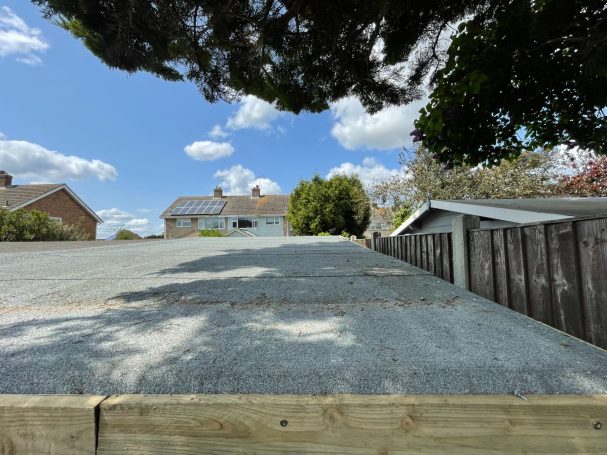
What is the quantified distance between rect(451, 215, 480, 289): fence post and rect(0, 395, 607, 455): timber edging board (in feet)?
6.81

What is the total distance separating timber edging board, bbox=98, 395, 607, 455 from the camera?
4.11 ft

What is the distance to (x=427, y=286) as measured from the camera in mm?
3438

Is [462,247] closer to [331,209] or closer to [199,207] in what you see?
[331,209]

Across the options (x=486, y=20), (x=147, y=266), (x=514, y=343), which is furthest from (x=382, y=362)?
(x=486, y=20)

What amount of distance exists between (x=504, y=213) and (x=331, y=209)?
1984cm

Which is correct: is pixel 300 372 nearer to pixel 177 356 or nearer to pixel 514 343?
pixel 177 356

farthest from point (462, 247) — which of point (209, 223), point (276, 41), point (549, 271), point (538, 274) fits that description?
point (209, 223)

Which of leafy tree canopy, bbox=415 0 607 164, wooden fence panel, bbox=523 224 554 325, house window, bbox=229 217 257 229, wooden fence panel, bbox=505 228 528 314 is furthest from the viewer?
house window, bbox=229 217 257 229

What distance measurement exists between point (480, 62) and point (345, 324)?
3.58m

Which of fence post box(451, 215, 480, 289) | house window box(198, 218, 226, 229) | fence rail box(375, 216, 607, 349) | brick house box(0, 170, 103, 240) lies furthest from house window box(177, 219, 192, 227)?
fence rail box(375, 216, 607, 349)

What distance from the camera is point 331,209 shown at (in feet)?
80.6

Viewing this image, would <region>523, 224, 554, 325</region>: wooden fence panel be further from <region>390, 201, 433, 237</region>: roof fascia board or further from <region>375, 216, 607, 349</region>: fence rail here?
<region>390, 201, 433, 237</region>: roof fascia board

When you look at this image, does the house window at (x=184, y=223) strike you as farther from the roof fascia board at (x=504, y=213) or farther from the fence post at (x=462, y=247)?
the fence post at (x=462, y=247)

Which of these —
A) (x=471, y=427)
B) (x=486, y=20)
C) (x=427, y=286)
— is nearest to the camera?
(x=471, y=427)
